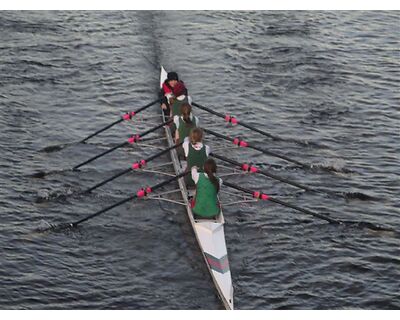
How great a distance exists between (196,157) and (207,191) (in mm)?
1280

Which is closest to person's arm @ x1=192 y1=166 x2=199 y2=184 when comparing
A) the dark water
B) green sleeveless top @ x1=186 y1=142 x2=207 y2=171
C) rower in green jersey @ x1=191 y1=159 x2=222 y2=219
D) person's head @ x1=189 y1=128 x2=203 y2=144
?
rower in green jersey @ x1=191 y1=159 x2=222 y2=219

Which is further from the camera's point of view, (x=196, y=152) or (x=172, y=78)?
(x=172, y=78)

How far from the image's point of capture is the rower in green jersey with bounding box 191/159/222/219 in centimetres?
1675

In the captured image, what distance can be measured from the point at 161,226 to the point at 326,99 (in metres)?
10.9

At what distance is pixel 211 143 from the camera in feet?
78.1

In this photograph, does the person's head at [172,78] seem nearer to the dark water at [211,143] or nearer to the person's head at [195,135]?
the dark water at [211,143]

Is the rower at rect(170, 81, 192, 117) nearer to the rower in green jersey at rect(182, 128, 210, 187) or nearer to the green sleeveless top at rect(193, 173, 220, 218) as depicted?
the rower in green jersey at rect(182, 128, 210, 187)

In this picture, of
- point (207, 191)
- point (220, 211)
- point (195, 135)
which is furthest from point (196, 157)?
point (220, 211)

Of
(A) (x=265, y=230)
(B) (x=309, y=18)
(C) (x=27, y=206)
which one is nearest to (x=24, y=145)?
(C) (x=27, y=206)

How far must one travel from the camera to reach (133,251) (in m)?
18.1

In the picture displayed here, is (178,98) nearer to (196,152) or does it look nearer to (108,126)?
(108,126)

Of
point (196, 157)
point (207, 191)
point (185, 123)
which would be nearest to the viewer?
point (207, 191)

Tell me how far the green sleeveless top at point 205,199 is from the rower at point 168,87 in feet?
20.7

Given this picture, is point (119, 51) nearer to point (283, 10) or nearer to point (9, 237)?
point (283, 10)
